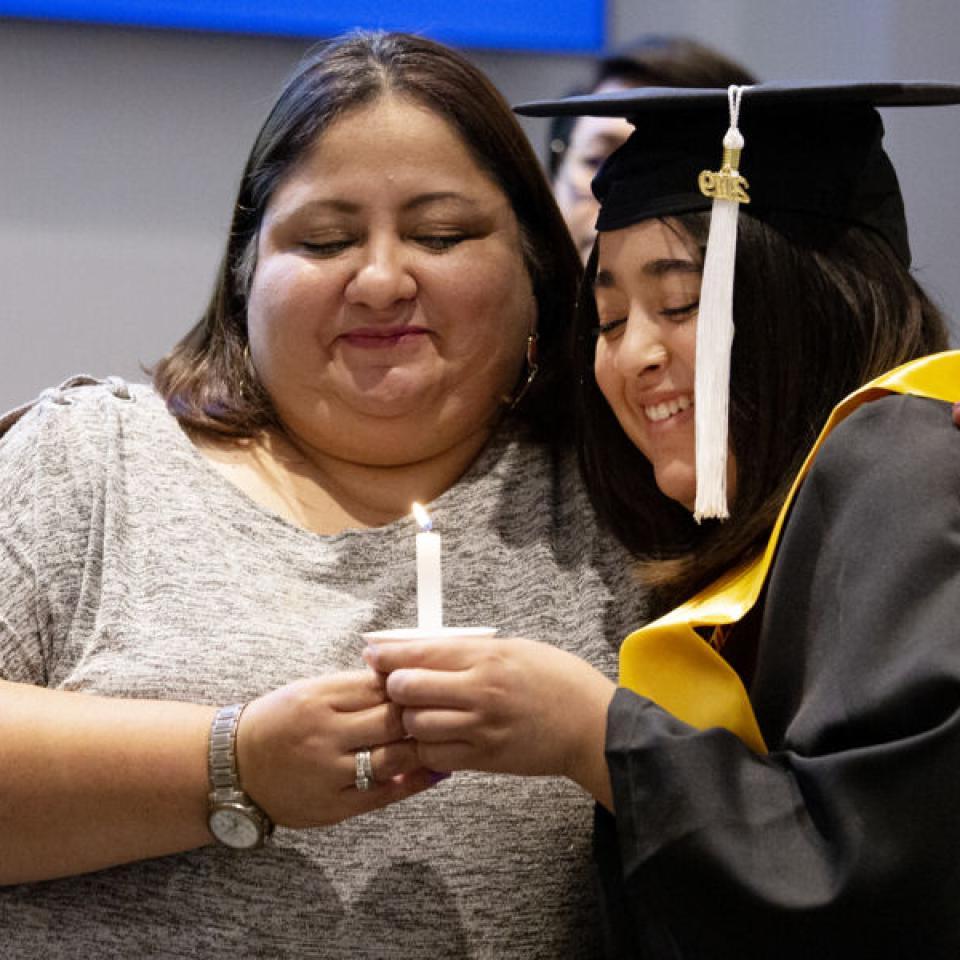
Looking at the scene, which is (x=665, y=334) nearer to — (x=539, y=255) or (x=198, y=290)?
(x=539, y=255)

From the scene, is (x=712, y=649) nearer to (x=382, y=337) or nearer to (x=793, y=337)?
(x=793, y=337)

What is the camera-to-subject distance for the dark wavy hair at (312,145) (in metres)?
1.87

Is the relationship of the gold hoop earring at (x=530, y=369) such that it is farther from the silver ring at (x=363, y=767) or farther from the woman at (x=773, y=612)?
the silver ring at (x=363, y=767)

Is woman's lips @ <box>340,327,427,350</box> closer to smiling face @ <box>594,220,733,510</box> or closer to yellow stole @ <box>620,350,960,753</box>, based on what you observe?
smiling face @ <box>594,220,733,510</box>

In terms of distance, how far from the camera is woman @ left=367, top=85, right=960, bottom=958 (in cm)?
122

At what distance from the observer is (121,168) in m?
3.24

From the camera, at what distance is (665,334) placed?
1.55m

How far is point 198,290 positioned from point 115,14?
21.8 inches

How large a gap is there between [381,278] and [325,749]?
1.91 ft

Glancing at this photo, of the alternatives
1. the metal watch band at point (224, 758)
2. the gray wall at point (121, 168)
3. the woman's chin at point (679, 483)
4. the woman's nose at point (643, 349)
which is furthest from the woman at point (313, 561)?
the gray wall at point (121, 168)

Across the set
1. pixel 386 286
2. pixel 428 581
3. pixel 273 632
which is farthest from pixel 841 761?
pixel 386 286

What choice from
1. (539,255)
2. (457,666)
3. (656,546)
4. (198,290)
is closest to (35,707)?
(457,666)

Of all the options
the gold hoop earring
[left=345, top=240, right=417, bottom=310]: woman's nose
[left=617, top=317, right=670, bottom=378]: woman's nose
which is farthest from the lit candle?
the gold hoop earring

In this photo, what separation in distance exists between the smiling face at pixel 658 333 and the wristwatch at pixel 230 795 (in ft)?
1.56
